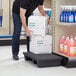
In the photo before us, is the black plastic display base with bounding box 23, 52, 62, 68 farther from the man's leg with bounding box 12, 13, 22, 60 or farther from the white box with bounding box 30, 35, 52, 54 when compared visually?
the man's leg with bounding box 12, 13, 22, 60

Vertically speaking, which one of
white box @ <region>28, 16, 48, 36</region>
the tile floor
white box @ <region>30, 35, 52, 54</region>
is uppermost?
white box @ <region>28, 16, 48, 36</region>

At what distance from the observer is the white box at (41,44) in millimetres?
3682

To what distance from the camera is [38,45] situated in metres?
3.69

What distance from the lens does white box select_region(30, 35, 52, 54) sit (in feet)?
12.1

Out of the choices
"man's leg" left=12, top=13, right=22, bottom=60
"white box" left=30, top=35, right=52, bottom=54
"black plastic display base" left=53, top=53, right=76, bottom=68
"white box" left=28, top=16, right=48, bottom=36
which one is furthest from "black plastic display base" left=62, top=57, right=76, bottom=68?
"man's leg" left=12, top=13, right=22, bottom=60

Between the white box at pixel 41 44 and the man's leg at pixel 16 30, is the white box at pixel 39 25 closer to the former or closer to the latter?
the white box at pixel 41 44

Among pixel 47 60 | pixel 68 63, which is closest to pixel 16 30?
pixel 47 60

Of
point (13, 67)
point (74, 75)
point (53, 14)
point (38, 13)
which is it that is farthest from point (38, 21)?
point (74, 75)

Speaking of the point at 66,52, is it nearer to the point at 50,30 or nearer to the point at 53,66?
the point at 53,66

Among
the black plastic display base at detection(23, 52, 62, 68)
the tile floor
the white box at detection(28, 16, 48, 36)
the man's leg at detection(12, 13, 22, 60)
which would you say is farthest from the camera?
the man's leg at detection(12, 13, 22, 60)

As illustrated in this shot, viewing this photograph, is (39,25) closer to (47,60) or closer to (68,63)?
(47,60)

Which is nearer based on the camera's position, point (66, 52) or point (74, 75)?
point (74, 75)

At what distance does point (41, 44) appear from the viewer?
3.69 m

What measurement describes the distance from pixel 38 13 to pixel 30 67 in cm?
116
